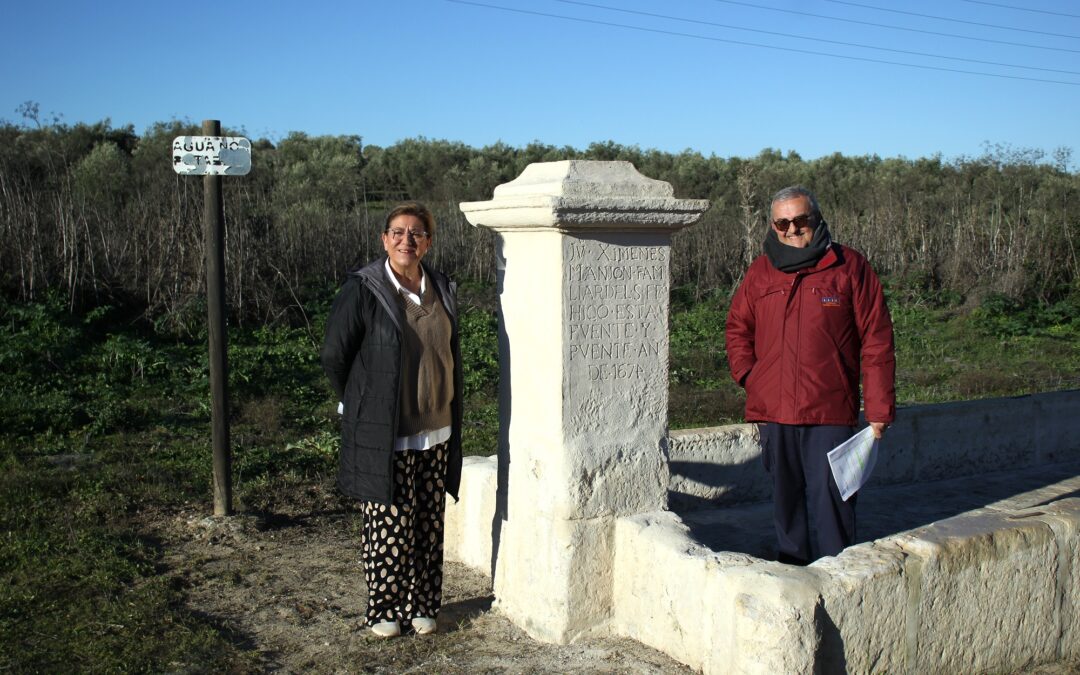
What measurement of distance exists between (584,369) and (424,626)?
4.12ft

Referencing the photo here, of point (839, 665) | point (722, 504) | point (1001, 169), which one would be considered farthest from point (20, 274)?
point (1001, 169)

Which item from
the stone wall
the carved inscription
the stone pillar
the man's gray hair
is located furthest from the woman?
the stone wall

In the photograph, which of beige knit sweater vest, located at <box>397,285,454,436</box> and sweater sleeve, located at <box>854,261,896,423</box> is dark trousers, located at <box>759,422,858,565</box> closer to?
sweater sleeve, located at <box>854,261,896,423</box>

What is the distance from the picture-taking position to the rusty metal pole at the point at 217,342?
222 inches

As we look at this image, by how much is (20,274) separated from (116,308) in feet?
3.04

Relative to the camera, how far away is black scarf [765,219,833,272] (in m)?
4.05

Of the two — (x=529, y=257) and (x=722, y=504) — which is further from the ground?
(x=529, y=257)

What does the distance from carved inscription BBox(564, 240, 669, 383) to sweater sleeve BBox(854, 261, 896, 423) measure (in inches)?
32.0

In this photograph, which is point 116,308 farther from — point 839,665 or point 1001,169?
point 1001,169

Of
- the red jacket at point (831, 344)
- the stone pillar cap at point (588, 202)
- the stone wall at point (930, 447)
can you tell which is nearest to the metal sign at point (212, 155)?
the stone pillar cap at point (588, 202)

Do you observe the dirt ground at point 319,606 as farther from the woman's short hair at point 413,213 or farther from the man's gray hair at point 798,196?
the man's gray hair at point 798,196

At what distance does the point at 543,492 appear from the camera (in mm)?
3963

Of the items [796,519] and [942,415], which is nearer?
[796,519]

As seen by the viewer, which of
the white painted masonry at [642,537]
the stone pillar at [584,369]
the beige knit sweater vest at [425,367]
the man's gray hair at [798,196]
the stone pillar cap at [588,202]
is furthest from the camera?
the man's gray hair at [798,196]
